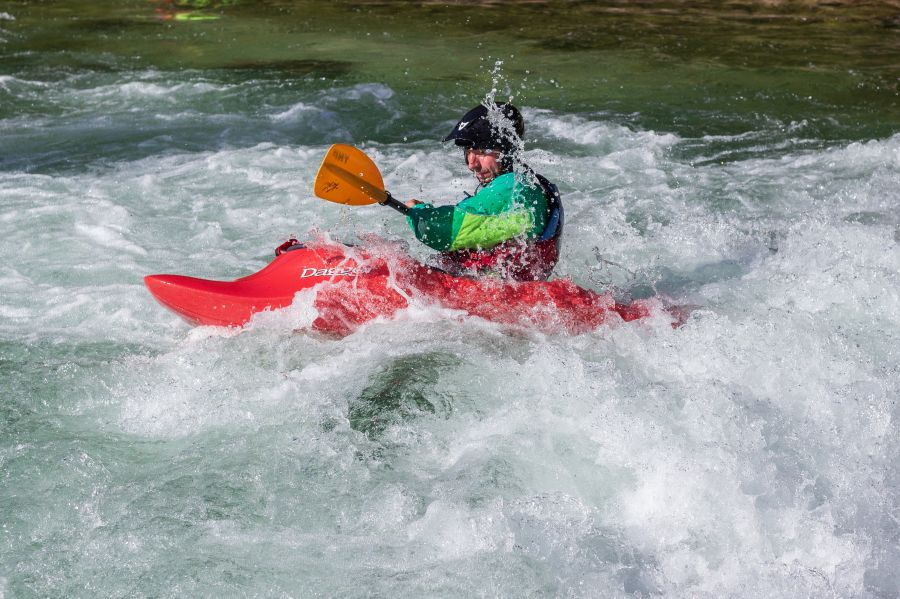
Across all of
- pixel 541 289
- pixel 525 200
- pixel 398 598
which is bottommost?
pixel 398 598

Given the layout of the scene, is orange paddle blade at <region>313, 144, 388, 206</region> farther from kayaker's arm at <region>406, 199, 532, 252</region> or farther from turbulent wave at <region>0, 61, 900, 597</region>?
turbulent wave at <region>0, 61, 900, 597</region>

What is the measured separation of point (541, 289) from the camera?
4.18m

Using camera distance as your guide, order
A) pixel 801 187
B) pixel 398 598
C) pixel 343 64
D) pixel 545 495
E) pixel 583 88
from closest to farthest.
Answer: pixel 398 598, pixel 545 495, pixel 801 187, pixel 583 88, pixel 343 64

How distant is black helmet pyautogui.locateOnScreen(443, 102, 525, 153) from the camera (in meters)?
4.05

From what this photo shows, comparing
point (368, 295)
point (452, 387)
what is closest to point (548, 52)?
point (368, 295)

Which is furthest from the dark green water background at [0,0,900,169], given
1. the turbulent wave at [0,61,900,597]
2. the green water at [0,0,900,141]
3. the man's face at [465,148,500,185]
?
the man's face at [465,148,500,185]

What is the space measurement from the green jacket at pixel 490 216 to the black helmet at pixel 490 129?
0.15 metres

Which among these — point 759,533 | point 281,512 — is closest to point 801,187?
point 759,533

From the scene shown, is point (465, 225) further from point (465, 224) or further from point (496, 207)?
point (496, 207)

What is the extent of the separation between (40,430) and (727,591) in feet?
8.59

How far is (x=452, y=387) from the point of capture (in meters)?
4.06

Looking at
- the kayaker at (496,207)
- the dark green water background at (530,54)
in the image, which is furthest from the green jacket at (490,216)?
the dark green water background at (530,54)

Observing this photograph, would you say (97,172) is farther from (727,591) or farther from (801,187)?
(727,591)

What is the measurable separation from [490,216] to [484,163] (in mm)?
250
